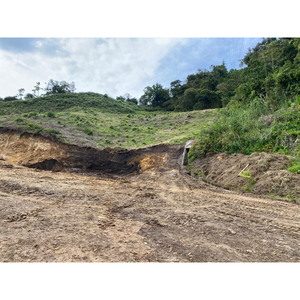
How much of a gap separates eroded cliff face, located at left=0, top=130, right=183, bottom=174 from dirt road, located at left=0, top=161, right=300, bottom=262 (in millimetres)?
4740

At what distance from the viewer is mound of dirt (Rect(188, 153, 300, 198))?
249 inches

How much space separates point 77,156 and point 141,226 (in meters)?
9.42

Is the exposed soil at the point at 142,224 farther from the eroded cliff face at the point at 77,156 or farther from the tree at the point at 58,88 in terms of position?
the tree at the point at 58,88

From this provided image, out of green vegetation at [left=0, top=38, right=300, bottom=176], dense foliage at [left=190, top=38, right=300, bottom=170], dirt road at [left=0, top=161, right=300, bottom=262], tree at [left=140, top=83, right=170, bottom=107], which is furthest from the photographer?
tree at [left=140, top=83, right=170, bottom=107]

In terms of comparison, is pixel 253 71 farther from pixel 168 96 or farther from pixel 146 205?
pixel 168 96

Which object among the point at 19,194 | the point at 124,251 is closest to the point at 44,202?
the point at 19,194

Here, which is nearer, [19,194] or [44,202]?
[44,202]

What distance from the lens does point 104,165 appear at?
12.8 m

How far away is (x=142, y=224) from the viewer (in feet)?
14.6

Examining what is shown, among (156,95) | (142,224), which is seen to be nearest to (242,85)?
(142,224)

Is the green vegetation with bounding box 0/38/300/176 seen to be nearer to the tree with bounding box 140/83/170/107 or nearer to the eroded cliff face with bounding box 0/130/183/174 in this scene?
the eroded cliff face with bounding box 0/130/183/174

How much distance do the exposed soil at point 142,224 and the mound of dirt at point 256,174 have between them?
1.70 ft

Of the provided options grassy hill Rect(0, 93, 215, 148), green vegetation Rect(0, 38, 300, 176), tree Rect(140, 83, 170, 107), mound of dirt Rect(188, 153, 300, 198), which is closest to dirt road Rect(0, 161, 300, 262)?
mound of dirt Rect(188, 153, 300, 198)

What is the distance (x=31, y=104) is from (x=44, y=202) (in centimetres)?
3547
